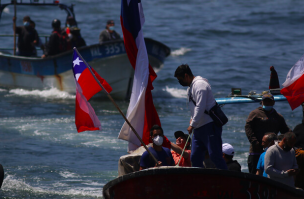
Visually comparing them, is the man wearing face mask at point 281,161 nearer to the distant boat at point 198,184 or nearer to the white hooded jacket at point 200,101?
the distant boat at point 198,184

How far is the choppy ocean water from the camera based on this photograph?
10.9m

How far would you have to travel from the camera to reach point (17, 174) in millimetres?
10602

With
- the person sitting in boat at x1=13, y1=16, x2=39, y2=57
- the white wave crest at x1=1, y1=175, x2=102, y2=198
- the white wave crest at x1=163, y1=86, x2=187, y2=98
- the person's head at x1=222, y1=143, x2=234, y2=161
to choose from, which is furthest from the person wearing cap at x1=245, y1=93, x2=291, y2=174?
the white wave crest at x1=163, y1=86, x2=187, y2=98

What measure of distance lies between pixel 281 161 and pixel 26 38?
41.7 ft

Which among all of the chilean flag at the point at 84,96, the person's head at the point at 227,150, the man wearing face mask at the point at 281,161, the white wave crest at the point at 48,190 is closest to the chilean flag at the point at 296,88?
the person's head at the point at 227,150

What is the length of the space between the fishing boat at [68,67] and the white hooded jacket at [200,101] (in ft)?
35.9

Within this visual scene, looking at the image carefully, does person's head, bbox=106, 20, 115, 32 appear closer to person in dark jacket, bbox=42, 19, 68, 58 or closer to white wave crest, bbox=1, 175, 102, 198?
person in dark jacket, bbox=42, 19, 68, 58

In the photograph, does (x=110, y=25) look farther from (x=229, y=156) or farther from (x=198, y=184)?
(x=198, y=184)

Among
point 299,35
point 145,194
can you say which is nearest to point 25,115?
point 145,194

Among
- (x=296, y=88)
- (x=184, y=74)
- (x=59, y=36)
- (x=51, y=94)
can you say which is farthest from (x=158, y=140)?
(x=51, y=94)

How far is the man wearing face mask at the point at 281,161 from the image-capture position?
21.6ft

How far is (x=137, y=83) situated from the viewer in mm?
7656

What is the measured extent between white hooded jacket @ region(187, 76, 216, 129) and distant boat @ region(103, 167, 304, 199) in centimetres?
62

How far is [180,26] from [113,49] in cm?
1966
